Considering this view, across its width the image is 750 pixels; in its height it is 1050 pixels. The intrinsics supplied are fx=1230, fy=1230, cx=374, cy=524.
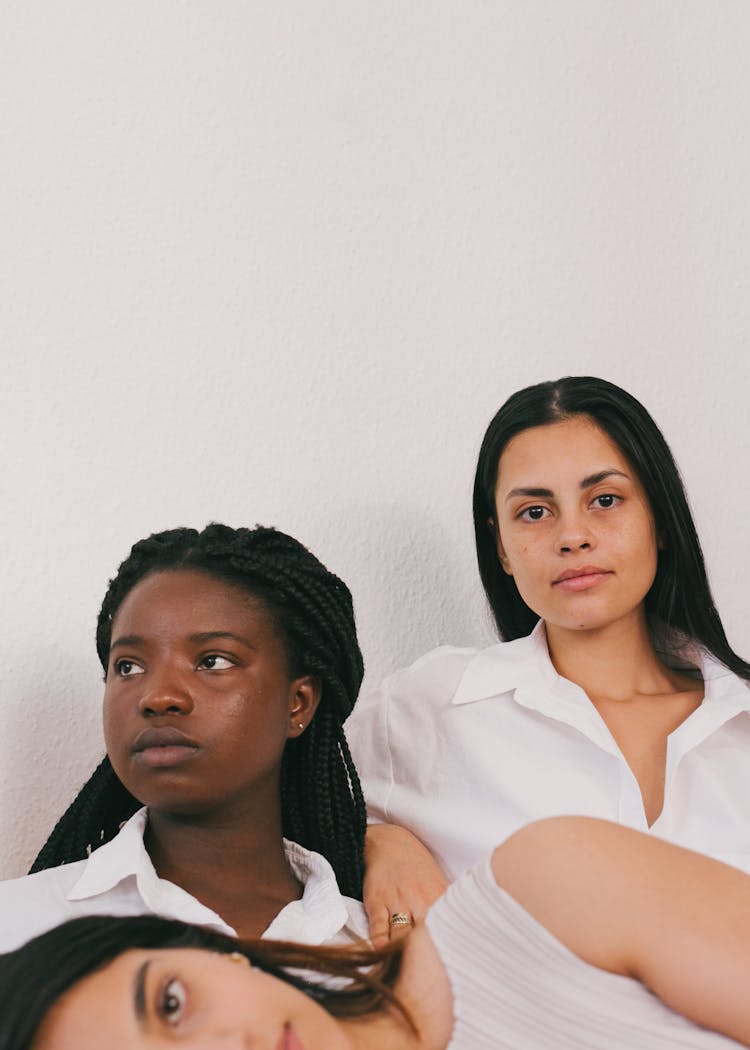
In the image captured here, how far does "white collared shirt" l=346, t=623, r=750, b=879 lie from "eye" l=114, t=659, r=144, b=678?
0.48 metres

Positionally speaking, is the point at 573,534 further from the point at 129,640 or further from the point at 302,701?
the point at 129,640

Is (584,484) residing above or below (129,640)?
above

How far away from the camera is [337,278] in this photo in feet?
6.23

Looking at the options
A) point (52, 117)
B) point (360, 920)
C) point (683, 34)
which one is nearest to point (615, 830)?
point (360, 920)

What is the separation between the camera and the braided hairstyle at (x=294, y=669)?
54.1 inches

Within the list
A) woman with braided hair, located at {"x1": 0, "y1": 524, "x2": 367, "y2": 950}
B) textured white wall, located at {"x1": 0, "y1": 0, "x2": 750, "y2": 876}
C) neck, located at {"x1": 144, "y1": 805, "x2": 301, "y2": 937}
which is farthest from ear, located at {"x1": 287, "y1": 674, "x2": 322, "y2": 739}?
textured white wall, located at {"x1": 0, "y1": 0, "x2": 750, "y2": 876}

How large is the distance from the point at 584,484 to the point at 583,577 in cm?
13

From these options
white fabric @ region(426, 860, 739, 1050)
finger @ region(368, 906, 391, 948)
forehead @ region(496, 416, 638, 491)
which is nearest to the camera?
white fabric @ region(426, 860, 739, 1050)

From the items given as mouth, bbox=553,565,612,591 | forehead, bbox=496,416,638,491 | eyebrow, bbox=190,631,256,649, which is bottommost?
mouth, bbox=553,565,612,591

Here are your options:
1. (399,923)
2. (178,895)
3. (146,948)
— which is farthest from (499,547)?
(146,948)

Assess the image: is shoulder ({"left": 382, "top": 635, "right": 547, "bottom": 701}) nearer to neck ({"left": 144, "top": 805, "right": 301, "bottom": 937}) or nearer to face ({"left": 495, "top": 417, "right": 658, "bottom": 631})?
face ({"left": 495, "top": 417, "right": 658, "bottom": 631})

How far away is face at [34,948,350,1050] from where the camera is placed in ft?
2.70

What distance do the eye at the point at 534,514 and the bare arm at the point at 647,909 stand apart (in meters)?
0.74

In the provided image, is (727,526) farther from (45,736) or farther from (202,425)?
(45,736)
